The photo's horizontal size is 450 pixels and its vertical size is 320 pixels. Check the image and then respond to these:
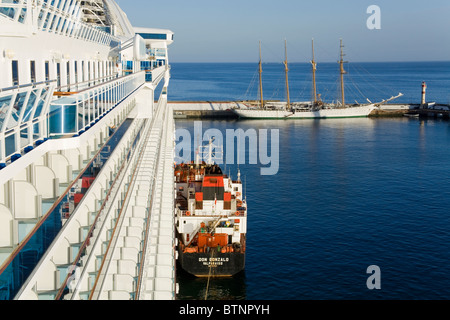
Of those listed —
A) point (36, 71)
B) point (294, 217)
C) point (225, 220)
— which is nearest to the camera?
point (36, 71)

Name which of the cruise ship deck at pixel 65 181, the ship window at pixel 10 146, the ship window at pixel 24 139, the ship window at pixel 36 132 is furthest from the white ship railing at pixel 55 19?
the ship window at pixel 10 146

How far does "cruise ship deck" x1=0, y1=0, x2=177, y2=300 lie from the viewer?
5043 mm

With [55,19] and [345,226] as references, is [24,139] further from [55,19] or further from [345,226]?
[345,226]

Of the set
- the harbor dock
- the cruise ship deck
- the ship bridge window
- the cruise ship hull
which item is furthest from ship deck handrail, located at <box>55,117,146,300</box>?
the cruise ship hull

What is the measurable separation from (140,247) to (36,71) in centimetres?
416

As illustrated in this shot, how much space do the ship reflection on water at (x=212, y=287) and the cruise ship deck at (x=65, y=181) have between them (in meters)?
5.06

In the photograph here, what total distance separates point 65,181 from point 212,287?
47.2ft

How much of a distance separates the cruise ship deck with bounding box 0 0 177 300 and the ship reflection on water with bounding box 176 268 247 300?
506 cm

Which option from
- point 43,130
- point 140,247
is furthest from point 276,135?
point 43,130

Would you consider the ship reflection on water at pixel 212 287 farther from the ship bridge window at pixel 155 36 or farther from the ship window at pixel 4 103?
the ship bridge window at pixel 155 36

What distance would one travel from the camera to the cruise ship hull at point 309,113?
7300 cm

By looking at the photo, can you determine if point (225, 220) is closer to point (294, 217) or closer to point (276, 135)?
point (294, 217)

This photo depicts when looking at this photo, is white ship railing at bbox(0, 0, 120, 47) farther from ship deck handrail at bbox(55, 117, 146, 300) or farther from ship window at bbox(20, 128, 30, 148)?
ship deck handrail at bbox(55, 117, 146, 300)
